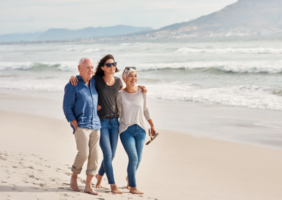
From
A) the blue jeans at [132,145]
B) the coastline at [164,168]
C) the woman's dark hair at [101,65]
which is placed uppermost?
the woman's dark hair at [101,65]

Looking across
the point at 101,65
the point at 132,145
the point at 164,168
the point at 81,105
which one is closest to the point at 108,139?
the point at 132,145

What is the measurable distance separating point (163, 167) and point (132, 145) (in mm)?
1454

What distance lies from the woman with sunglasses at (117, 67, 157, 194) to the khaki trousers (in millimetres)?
370

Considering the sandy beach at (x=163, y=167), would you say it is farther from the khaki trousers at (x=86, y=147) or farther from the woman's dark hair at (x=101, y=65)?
the woman's dark hair at (x=101, y=65)

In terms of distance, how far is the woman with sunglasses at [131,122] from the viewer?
3.86 meters

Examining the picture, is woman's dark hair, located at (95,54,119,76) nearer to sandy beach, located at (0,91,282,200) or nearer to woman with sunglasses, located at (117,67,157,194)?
woman with sunglasses, located at (117,67,157,194)

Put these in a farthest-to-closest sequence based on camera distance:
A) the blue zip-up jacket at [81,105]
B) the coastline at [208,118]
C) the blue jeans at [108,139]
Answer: the coastline at [208,118], the blue jeans at [108,139], the blue zip-up jacket at [81,105]

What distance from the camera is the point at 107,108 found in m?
3.81

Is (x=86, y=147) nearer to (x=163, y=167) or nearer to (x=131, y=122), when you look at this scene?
(x=131, y=122)

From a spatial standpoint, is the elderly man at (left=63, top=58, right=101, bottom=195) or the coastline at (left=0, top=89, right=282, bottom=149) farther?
the coastline at (left=0, top=89, right=282, bottom=149)

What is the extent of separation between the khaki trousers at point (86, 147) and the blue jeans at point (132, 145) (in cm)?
36

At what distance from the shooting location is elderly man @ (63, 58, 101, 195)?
3498 mm

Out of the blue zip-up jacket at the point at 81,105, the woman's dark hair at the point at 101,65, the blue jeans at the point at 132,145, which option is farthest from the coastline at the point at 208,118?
the blue zip-up jacket at the point at 81,105

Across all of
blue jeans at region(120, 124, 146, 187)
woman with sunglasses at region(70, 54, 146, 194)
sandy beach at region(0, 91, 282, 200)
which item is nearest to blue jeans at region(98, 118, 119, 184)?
woman with sunglasses at region(70, 54, 146, 194)
